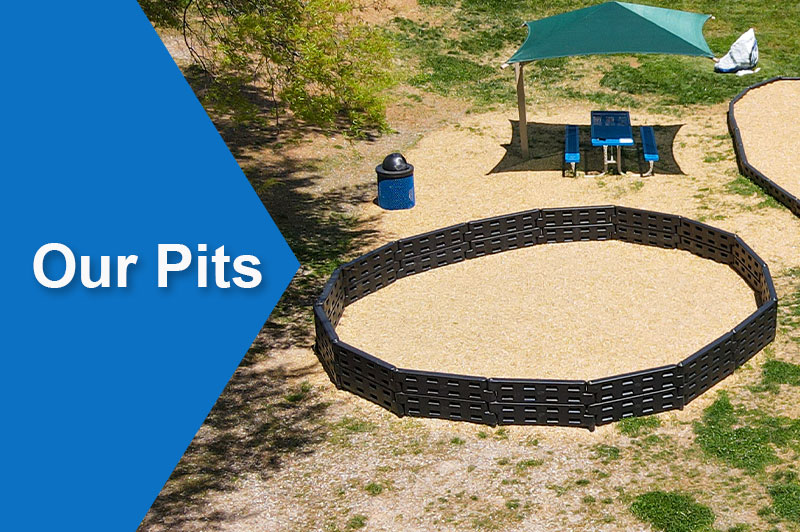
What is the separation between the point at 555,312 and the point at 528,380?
3.63 metres

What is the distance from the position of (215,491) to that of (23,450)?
11.8 feet

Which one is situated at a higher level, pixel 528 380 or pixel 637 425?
pixel 528 380

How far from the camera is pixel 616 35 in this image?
2195 centimetres

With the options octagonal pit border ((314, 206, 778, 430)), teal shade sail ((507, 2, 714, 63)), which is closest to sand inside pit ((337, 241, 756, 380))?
octagonal pit border ((314, 206, 778, 430))

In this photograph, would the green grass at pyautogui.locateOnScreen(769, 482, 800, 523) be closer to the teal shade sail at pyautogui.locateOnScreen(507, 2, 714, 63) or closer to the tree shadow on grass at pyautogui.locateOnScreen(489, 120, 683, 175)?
the tree shadow on grass at pyautogui.locateOnScreen(489, 120, 683, 175)

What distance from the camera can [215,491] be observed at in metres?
12.1

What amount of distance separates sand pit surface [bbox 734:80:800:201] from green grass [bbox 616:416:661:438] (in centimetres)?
912

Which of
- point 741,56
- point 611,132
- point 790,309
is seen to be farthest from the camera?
point 741,56

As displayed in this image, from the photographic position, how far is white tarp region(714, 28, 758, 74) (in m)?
28.1

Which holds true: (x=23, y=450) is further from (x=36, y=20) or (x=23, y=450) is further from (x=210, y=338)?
(x=36, y=20)

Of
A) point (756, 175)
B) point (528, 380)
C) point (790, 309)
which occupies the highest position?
point (528, 380)

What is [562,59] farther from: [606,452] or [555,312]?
[606,452]

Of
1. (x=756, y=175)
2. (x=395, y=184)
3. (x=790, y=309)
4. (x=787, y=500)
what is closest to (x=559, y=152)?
(x=756, y=175)

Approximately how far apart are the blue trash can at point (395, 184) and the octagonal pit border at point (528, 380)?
3.24 m
